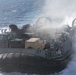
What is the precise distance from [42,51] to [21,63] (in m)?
2.06

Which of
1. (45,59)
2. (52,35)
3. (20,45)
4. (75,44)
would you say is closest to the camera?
(45,59)

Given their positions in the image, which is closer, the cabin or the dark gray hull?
the dark gray hull

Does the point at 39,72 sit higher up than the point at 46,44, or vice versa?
the point at 46,44

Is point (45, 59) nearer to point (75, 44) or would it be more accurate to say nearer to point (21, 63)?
point (21, 63)

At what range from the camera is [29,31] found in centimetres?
3397

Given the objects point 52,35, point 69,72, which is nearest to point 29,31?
point 52,35

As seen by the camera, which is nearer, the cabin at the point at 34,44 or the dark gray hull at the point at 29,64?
the dark gray hull at the point at 29,64

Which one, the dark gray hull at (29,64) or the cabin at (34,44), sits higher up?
the cabin at (34,44)

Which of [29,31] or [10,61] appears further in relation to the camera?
[29,31]

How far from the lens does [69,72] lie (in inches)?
1101

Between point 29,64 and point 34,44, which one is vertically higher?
point 34,44

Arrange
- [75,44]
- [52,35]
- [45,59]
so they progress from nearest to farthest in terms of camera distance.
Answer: [45,59], [52,35], [75,44]

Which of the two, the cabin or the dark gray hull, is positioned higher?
the cabin

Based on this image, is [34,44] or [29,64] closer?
[29,64]
